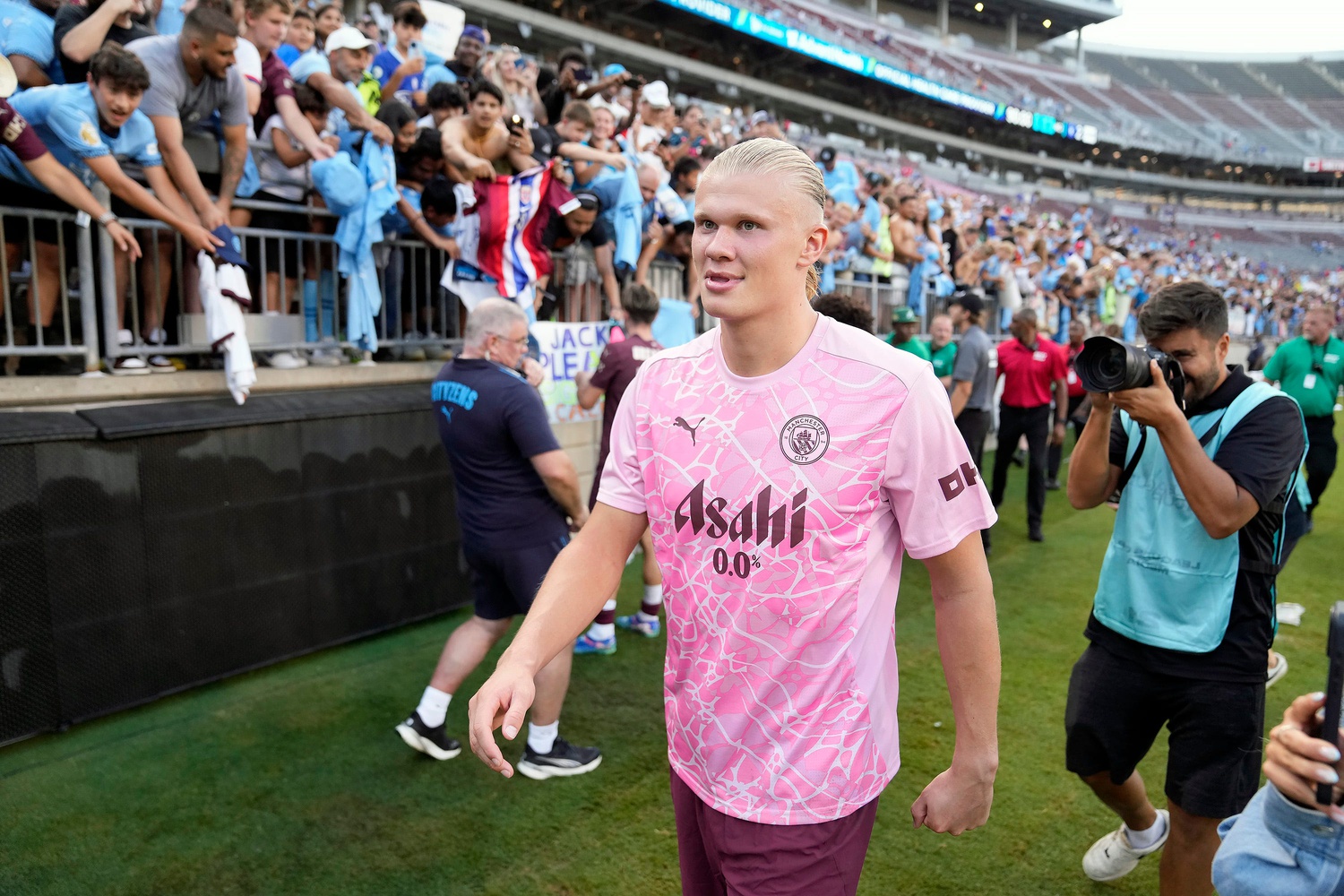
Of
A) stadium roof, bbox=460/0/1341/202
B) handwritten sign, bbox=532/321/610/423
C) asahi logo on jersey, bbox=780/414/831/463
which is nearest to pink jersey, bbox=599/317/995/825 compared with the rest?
asahi logo on jersey, bbox=780/414/831/463

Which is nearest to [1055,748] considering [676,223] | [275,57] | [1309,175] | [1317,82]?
[676,223]

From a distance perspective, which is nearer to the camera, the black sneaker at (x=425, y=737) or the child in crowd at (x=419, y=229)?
the black sneaker at (x=425, y=737)

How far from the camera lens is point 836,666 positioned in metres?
1.85

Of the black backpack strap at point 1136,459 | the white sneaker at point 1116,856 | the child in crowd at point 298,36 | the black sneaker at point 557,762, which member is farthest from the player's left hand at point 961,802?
the child in crowd at point 298,36

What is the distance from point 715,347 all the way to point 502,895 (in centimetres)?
232

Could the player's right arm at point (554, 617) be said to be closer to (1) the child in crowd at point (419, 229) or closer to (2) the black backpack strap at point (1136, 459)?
(2) the black backpack strap at point (1136, 459)

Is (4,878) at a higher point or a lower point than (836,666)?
lower

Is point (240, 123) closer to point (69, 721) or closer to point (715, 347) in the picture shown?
point (69, 721)

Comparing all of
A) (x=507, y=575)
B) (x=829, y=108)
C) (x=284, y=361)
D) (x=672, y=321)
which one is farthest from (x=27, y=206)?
(x=829, y=108)

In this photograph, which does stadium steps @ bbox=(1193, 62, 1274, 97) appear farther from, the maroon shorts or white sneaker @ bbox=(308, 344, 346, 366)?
the maroon shorts

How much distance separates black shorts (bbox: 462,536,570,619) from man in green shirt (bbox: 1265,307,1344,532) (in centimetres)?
669

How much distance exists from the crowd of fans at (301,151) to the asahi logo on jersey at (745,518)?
7.11ft

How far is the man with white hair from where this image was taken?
162 inches

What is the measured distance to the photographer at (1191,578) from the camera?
2.69 m
